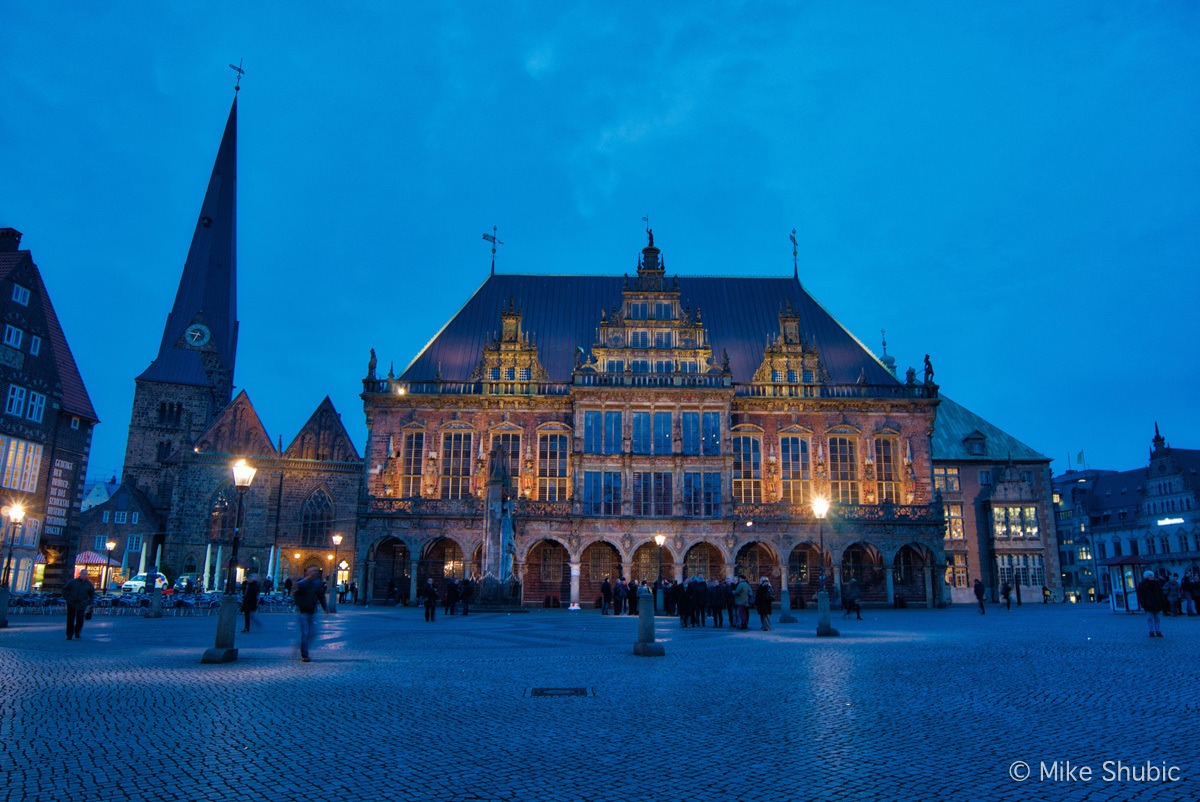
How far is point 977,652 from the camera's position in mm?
15547

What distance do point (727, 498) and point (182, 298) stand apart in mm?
64415

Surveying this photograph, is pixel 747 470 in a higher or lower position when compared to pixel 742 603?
higher

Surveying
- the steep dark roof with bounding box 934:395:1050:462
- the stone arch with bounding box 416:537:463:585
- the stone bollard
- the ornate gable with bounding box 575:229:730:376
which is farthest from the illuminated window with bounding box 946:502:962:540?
the stone bollard

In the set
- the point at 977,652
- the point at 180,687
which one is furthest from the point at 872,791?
the point at 977,652

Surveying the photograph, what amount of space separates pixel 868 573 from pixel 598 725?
40.8 m

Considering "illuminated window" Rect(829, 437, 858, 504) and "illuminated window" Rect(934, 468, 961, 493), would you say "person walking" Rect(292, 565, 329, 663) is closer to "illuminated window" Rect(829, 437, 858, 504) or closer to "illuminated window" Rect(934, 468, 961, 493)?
"illuminated window" Rect(829, 437, 858, 504)

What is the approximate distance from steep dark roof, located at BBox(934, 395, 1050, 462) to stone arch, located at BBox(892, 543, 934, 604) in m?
11.0

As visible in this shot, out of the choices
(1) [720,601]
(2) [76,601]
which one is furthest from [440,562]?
Answer: (2) [76,601]

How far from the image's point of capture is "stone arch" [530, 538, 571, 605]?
4384 cm

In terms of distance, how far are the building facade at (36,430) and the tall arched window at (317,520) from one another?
1978 centimetres

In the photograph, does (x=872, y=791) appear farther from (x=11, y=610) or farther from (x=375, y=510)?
(x=375, y=510)

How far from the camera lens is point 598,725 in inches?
321

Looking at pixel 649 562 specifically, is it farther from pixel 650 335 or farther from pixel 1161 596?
pixel 1161 596

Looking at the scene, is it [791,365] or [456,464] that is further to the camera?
[791,365]
